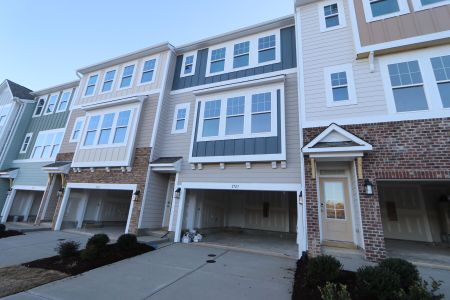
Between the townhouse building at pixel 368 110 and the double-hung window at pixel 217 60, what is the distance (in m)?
4.01

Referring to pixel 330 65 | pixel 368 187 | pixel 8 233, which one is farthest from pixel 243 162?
pixel 8 233

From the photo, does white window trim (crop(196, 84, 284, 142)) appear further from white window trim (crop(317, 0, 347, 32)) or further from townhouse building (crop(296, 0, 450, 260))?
white window trim (crop(317, 0, 347, 32))

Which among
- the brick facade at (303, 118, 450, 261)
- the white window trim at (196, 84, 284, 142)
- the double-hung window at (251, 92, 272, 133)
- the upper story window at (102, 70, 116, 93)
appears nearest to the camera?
the brick facade at (303, 118, 450, 261)

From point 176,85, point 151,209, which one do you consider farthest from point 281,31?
point 151,209

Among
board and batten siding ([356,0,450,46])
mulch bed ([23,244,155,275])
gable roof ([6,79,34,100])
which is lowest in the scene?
mulch bed ([23,244,155,275])

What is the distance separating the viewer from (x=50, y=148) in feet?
50.1

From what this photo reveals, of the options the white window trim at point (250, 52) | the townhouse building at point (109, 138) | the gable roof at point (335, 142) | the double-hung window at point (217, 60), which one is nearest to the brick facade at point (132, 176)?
the townhouse building at point (109, 138)

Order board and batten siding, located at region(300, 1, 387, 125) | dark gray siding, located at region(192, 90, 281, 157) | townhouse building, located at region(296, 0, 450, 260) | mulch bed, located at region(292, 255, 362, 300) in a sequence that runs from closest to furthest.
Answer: mulch bed, located at region(292, 255, 362, 300), townhouse building, located at region(296, 0, 450, 260), board and batten siding, located at region(300, 1, 387, 125), dark gray siding, located at region(192, 90, 281, 157)

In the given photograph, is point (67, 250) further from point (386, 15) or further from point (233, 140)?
point (386, 15)

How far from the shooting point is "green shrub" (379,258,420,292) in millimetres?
4133

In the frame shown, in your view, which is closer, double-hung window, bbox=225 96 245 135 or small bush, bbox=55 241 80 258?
small bush, bbox=55 241 80 258

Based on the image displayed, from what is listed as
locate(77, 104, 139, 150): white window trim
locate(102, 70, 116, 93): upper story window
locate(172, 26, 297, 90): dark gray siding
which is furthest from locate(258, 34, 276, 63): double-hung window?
locate(102, 70, 116, 93): upper story window

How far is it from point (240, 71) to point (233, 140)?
342cm

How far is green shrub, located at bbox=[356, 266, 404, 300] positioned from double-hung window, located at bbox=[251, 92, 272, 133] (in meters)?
5.60
